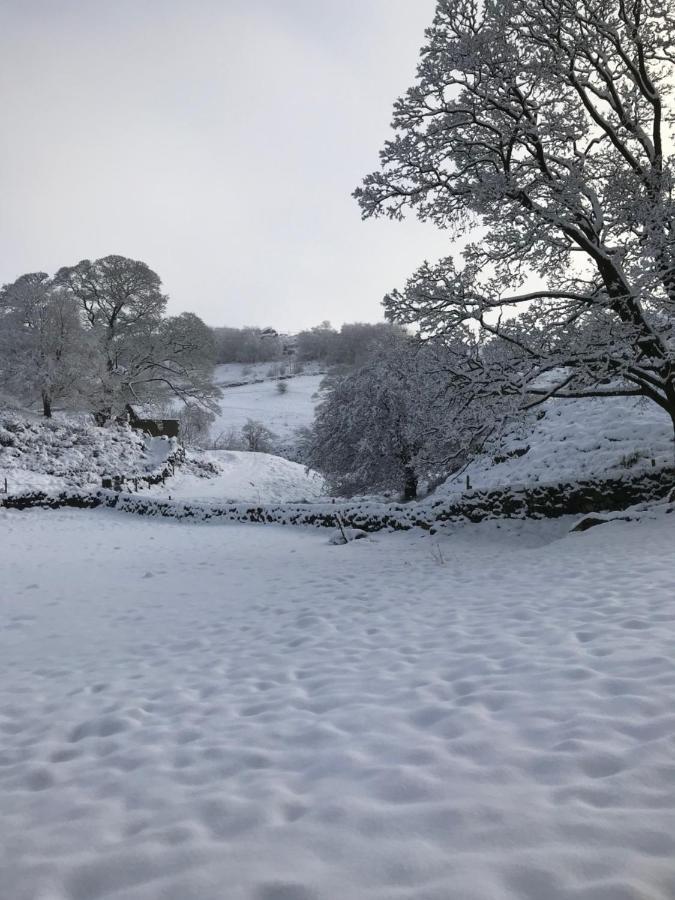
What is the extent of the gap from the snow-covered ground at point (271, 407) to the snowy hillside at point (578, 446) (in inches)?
1129

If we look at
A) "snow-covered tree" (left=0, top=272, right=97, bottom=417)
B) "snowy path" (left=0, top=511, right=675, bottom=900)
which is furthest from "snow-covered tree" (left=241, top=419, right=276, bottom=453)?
"snowy path" (left=0, top=511, right=675, bottom=900)

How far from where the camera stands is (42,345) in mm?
22469

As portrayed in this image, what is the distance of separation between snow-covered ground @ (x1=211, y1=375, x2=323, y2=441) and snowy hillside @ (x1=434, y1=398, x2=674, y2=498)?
28676 mm

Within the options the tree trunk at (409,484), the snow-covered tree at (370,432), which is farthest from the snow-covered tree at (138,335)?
the tree trunk at (409,484)

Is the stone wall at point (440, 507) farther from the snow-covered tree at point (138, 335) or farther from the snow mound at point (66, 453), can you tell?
the snow-covered tree at point (138, 335)

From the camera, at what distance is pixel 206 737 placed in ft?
10.7

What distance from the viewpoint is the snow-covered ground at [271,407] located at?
48.2 metres

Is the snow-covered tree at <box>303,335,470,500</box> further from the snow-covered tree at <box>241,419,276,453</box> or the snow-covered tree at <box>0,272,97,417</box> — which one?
the snow-covered tree at <box>241,419,276,453</box>

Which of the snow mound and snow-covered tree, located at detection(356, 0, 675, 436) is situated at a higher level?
snow-covered tree, located at detection(356, 0, 675, 436)

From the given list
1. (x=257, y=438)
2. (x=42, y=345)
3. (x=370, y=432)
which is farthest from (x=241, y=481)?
(x=257, y=438)

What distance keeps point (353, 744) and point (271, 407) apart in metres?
53.2

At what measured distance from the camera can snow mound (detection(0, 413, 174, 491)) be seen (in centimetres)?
2016

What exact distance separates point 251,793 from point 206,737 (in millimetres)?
891

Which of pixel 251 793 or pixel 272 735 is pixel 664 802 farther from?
pixel 272 735
